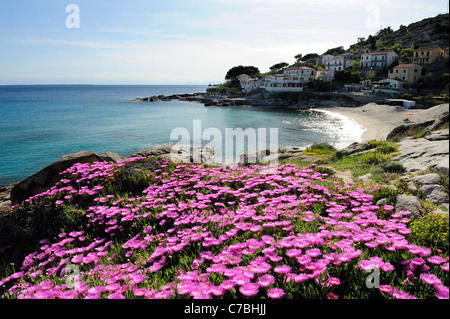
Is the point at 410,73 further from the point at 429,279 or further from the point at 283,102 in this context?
the point at 429,279

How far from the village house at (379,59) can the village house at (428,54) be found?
8.54m

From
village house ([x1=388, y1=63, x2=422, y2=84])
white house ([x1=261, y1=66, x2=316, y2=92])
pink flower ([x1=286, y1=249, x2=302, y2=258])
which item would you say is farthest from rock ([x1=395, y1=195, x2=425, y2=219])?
white house ([x1=261, y1=66, x2=316, y2=92])

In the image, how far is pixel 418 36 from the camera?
11112cm

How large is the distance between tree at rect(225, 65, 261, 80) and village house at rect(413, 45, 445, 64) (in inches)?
2506

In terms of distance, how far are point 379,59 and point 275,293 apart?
108463mm

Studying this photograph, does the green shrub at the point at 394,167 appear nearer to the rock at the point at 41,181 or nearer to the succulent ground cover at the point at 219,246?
the succulent ground cover at the point at 219,246

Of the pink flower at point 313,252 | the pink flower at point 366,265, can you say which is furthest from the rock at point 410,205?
the pink flower at point 313,252

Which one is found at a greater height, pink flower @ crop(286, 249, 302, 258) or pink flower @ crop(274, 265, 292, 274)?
pink flower @ crop(286, 249, 302, 258)

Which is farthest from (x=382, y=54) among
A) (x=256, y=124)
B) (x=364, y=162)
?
(x=364, y=162)

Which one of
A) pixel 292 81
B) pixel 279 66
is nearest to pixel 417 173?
pixel 292 81

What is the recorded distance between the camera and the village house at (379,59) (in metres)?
90.1

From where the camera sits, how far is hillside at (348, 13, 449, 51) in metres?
100

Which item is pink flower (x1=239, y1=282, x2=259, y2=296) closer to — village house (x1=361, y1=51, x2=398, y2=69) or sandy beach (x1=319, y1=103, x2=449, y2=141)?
sandy beach (x1=319, y1=103, x2=449, y2=141)
